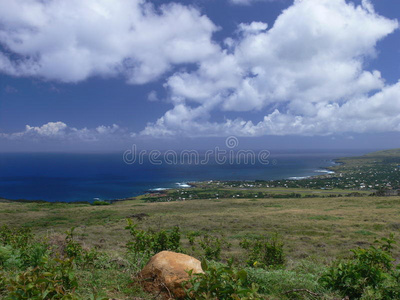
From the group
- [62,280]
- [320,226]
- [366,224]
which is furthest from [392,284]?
[366,224]

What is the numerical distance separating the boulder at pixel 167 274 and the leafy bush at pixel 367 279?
2488mm

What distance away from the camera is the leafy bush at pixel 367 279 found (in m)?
3.78

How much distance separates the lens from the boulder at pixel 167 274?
4227 millimetres

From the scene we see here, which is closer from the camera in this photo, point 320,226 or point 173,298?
point 173,298

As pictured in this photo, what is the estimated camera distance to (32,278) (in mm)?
2930

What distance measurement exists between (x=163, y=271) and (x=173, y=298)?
1.76ft

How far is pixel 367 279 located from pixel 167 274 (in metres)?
3.43

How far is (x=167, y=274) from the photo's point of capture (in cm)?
446

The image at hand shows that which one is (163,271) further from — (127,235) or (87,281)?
(127,235)

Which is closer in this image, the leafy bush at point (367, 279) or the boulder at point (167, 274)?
the leafy bush at point (367, 279)

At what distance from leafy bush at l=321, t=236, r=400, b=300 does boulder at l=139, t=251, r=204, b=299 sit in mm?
2488

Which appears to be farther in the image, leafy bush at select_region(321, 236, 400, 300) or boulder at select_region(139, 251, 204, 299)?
boulder at select_region(139, 251, 204, 299)

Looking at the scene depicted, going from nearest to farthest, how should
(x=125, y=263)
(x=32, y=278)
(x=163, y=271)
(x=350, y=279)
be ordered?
(x=32, y=278) → (x=350, y=279) → (x=163, y=271) → (x=125, y=263)

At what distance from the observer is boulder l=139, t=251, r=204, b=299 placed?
423cm
